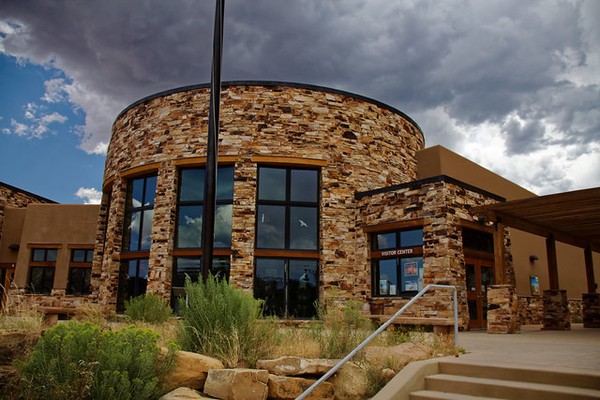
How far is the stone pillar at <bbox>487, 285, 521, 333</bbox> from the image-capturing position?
11.6 m

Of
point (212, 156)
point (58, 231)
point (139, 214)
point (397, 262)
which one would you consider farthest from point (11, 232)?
point (212, 156)

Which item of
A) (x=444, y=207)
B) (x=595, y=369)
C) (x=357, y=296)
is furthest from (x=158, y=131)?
(x=595, y=369)

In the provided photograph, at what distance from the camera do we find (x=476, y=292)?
13836 mm

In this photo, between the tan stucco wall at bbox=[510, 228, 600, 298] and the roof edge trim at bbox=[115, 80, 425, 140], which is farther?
the tan stucco wall at bbox=[510, 228, 600, 298]

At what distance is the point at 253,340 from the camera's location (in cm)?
645

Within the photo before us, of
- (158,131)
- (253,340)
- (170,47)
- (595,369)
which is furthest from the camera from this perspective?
(170,47)

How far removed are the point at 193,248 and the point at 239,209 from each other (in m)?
1.80

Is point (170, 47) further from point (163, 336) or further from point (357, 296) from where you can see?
point (163, 336)

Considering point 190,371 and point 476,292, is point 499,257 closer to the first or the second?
point 476,292

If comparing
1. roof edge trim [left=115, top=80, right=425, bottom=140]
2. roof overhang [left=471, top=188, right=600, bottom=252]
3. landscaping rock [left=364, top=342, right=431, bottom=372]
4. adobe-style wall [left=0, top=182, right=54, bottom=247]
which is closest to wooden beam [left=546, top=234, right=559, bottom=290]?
roof overhang [left=471, top=188, right=600, bottom=252]

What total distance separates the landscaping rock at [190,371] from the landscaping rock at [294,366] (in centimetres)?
60

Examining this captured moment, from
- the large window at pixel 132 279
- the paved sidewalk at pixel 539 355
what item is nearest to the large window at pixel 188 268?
the large window at pixel 132 279

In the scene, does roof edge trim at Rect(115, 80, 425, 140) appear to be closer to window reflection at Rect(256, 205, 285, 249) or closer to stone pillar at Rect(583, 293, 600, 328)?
window reflection at Rect(256, 205, 285, 249)

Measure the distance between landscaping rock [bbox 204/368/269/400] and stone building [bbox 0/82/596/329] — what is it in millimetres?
7651
